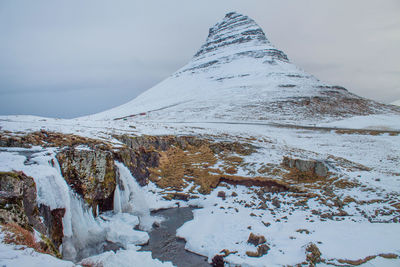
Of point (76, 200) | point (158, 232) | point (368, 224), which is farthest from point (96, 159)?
point (368, 224)

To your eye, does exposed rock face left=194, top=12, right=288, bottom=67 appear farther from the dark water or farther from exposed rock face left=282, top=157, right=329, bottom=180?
the dark water

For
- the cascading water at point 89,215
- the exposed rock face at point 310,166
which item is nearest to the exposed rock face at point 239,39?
the exposed rock face at point 310,166

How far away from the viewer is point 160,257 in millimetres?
11773

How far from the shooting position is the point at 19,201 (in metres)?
7.79

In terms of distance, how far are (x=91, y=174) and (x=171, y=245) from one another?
20.3ft

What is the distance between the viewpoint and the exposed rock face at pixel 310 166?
20.6 meters

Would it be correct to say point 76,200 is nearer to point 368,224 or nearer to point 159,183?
point 159,183

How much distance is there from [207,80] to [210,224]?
12136 cm

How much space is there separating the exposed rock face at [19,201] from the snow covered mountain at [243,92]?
60977 millimetres

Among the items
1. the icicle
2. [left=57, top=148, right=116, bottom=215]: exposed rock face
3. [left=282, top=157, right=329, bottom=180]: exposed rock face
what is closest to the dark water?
the icicle

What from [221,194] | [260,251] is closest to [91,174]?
[221,194]

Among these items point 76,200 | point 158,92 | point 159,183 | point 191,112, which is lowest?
point 159,183

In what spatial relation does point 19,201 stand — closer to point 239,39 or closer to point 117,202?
point 117,202

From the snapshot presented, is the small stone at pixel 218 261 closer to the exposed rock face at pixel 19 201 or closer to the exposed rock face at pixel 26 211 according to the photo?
the exposed rock face at pixel 26 211
